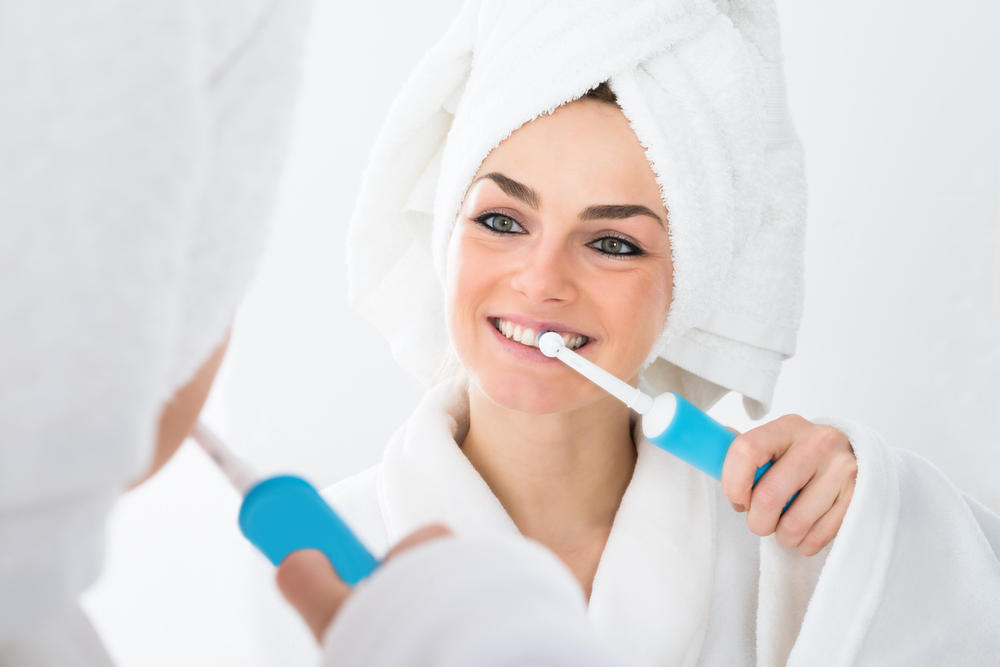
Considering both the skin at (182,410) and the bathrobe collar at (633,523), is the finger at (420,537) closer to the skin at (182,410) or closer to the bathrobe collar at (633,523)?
the skin at (182,410)

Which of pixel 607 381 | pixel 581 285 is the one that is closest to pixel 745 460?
pixel 607 381

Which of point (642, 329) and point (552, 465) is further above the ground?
point (642, 329)

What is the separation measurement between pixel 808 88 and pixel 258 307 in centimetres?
95

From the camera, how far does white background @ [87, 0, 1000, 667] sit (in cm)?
129

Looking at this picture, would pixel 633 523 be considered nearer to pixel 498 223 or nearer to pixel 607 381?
pixel 607 381

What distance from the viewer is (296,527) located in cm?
51

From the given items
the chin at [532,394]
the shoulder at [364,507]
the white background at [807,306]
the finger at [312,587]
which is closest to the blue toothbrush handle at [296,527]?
the finger at [312,587]

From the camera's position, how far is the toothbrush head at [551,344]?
3.24 ft

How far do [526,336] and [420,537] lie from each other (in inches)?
22.0

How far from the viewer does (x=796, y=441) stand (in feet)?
3.13

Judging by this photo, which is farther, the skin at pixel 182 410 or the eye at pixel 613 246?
the eye at pixel 613 246

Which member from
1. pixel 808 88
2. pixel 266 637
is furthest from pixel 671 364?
pixel 266 637

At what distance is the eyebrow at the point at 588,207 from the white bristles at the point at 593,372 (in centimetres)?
14

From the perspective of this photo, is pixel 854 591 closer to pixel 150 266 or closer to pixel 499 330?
pixel 499 330
